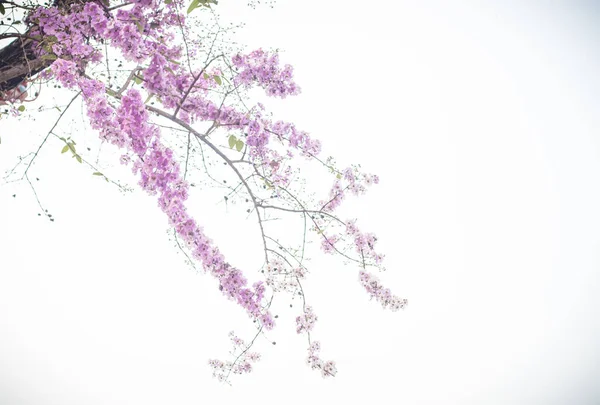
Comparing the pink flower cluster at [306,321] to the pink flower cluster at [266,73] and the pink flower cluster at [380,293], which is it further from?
the pink flower cluster at [266,73]

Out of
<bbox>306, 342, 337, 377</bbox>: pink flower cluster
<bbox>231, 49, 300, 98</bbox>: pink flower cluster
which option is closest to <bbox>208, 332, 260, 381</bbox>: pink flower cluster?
<bbox>306, 342, 337, 377</bbox>: pink flower cluster

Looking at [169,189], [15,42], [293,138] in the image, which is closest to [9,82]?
[15,42]

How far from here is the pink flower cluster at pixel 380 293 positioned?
3.13 meters

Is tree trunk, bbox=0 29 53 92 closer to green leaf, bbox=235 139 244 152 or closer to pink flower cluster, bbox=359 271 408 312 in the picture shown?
green leaf, bbox=235 139 244 152

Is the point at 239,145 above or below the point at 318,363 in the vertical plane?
above

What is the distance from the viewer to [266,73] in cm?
266

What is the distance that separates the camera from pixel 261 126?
2.46 m

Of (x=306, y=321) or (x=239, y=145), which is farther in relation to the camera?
(x=306, y=321)

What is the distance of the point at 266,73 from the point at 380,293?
2.22m

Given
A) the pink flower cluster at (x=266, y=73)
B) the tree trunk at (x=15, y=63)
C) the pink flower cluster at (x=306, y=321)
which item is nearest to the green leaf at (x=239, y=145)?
the pink flower cluster at (x=266, y=73)

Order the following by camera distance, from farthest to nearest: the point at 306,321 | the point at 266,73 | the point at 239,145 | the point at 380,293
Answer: the point at 380,293, the point at 306,321, the point at 266,73, the point at 239,145

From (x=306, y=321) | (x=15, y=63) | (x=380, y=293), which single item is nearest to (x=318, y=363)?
(x=306, y=321)

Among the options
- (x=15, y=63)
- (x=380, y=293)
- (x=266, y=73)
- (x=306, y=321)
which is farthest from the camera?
(x=380, y=293)

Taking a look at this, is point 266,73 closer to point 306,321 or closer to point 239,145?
point 239,145
